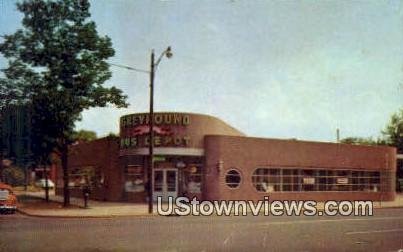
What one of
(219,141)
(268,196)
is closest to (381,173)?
(268,196)

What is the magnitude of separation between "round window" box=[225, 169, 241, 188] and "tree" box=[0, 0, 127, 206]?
30.0ft

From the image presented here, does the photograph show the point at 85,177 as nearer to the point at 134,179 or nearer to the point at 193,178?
the point at 134,179

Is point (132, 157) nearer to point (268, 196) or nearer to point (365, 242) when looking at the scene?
point (268, 196)

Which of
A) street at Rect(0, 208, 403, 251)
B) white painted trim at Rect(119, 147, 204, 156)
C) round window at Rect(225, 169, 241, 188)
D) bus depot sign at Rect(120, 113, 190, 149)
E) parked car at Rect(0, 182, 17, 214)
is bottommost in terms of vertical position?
street at Rect(0, 208, 403, 251)

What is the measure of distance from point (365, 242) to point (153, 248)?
6282mm

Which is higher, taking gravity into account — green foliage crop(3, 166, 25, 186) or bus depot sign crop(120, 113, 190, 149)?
bus depot sign crop(120, 113, 190, 149)

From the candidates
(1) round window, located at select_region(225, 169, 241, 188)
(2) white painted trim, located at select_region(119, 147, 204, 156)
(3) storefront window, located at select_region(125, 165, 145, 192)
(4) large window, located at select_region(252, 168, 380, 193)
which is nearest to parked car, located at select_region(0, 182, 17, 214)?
(2) white painted trim, located at select_region(119, 147, 204, 156)

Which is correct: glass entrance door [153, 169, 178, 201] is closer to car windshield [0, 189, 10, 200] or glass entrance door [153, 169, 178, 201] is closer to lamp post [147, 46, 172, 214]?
lamp post [147, 46, 172, 214]

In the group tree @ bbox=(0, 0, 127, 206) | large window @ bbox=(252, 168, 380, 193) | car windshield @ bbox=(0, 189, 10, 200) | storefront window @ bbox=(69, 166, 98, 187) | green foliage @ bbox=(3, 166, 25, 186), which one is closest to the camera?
car windshield @ bbox=(0, 189, 10, 200)

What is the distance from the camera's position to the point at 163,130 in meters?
33.4

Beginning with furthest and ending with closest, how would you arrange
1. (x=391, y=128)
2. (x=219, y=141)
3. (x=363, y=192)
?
(x=391, y=128) → (x=363, y=192) → (x=219, y=141)

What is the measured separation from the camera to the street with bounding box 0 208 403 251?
13125 mm

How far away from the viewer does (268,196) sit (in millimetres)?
36406

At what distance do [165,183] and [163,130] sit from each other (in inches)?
143
